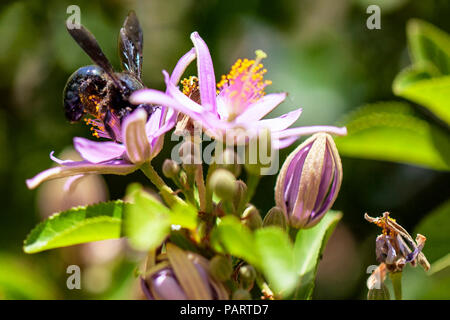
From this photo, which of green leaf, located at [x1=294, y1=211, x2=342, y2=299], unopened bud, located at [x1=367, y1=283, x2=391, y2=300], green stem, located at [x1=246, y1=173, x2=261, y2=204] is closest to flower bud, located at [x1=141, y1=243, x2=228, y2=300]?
green stem, located at [x1=246, y1=173, x2=261, y2=204]

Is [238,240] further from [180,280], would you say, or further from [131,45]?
[131,45]

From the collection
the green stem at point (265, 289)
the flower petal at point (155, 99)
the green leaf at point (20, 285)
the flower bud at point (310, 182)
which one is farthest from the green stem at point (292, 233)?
the green leaf at point (20, 285)

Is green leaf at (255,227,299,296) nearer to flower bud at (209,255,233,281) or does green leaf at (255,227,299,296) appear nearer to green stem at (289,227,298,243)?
flower bud at (209,255,233,281)

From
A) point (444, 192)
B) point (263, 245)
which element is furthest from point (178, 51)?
point (263, 245)

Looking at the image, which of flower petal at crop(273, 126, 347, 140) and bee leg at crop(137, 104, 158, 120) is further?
bee leg at crop(137, 104, 158, 120)

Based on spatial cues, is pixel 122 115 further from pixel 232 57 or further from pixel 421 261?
pixel 232 57
